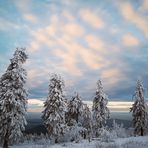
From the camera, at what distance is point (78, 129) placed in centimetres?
3500

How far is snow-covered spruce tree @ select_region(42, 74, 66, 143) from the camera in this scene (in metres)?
39.5

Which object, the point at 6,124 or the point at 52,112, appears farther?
the point at 52,112

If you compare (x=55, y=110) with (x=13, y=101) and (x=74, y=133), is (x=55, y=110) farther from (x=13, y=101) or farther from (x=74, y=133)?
(x=13, y=101)

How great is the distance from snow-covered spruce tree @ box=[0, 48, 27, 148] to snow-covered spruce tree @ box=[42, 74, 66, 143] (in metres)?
11.3

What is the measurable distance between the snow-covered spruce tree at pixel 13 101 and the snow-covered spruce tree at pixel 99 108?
77.3 ft

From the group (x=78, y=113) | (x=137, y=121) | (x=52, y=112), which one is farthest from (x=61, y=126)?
(x=137, y=121)

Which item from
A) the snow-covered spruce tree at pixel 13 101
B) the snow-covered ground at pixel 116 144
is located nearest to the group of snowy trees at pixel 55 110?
the snow-covered spruce tree at pixel 13 101

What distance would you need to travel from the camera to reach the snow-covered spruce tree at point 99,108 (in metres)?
49.3

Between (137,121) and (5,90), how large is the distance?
105 feet

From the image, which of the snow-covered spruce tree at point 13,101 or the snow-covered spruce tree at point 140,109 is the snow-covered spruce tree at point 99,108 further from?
the snow-covered spruce tree at point 13,101

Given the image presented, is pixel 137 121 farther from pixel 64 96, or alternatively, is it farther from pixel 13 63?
pixel 13 63

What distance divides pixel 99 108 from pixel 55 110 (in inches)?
511

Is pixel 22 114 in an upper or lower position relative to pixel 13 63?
lower

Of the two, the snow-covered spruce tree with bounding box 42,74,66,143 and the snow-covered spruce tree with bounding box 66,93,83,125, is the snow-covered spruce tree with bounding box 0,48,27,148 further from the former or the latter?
the snow-covered spruce tree with bounding box 66,93,83,125
